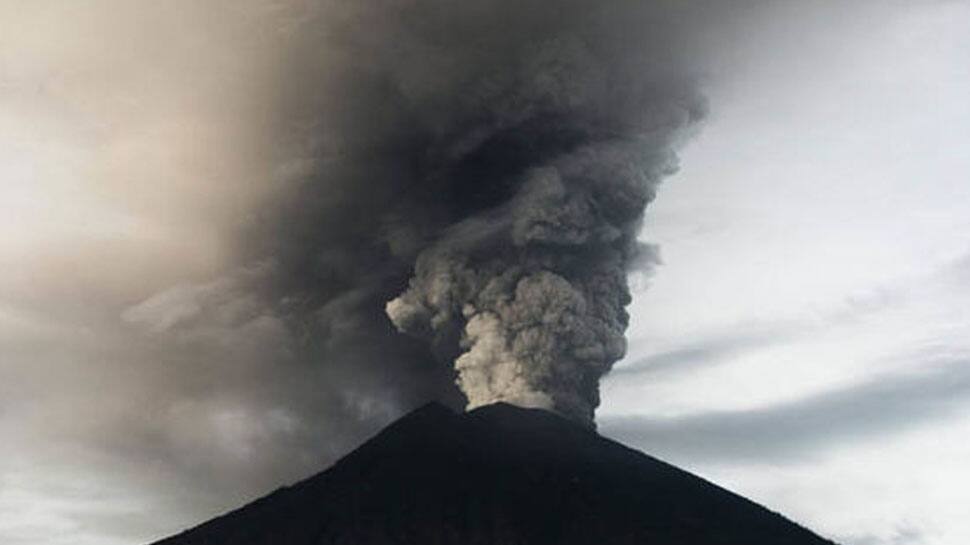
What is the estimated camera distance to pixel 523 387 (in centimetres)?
10119

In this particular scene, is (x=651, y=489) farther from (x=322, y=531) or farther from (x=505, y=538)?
(x=322, y=531)

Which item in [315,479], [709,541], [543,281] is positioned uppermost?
[543,281]

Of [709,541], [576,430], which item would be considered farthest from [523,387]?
[709,541]

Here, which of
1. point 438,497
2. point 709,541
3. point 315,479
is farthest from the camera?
point 315,479

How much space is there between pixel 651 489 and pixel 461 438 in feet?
52.7

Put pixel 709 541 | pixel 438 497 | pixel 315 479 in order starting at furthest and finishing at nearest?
1. pixel 315 479
2. pixel 438 497
3. pixel 709 541

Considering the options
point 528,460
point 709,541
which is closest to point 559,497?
point 528,460

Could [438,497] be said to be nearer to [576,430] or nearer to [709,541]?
[576,430]

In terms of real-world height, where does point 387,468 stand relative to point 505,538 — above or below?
above

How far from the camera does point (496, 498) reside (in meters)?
97.7

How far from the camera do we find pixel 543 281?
102 meters

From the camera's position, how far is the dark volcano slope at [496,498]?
303 ft

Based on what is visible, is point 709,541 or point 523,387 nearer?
point 709,541

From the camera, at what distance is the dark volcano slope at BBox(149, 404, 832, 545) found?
9238cm
